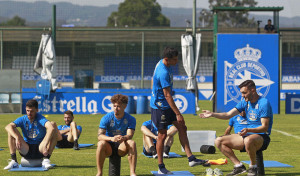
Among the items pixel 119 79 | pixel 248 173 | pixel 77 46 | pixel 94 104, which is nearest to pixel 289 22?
pixel 94 104

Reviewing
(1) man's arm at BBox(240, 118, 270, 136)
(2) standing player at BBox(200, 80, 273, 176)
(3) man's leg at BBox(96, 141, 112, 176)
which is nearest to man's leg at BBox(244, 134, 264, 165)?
(2) standing player at BBox(200, 80, 273, 176)

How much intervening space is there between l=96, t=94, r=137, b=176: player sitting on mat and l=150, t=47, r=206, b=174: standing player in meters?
0.96

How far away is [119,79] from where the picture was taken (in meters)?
48.7

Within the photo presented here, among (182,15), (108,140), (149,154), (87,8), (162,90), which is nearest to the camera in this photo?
(108,140)

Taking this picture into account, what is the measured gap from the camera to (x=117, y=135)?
8.51m

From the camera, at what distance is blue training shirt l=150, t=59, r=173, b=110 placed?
31.3ft

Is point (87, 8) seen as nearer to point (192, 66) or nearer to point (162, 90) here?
point (192, 66)

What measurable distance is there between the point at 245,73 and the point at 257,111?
16179 mm

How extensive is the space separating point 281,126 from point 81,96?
9109 mm

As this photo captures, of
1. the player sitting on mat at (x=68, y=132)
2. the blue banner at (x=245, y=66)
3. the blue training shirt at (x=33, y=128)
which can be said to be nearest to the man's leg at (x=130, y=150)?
the blue training shirt at (x=33, y=128)

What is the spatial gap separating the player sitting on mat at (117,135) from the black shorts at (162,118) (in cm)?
99

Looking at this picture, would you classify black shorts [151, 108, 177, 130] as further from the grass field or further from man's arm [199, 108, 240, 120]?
the grass field

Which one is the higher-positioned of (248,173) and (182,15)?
(182,15)

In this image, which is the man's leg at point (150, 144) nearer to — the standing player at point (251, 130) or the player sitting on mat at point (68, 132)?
the player sitting on mat at point (68, 132)
